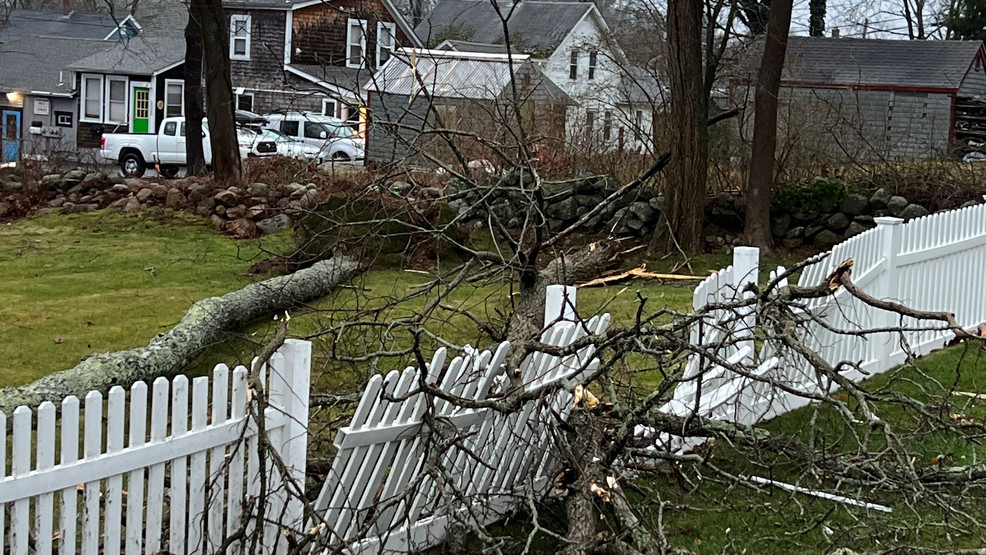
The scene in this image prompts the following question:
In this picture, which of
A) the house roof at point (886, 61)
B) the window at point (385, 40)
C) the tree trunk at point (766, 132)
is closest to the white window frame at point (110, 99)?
the window at point (385, 40)

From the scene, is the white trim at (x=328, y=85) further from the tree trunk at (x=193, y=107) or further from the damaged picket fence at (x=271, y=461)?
the damaged picket fence at (x=271, y=461)

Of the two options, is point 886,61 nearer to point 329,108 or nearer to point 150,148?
point 329,108

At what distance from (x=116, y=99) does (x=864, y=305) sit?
37.7m

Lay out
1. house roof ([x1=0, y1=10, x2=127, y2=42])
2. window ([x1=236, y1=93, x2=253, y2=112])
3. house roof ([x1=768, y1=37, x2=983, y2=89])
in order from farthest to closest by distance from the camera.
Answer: house roof ([x1=0, y1=10, x2=127, y2=42])
window ([x1=236, y1=93, x2=253, y2=112])
house roof ([x1=768, y1=37, x2=983, y2=89])

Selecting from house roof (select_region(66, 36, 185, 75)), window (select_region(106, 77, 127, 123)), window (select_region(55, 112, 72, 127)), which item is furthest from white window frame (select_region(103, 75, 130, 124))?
window (select_region(55, 112, 72, 127))

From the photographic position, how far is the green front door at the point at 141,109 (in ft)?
132

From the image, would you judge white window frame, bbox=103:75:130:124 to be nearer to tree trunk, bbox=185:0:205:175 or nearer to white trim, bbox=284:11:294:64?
white trim, bbox=284:11:294:64

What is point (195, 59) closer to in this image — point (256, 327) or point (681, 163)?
point (681, 163)

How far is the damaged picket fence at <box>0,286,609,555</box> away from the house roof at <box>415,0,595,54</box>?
38.4 metres

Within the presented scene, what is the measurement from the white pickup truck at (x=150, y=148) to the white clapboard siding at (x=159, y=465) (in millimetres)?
23182

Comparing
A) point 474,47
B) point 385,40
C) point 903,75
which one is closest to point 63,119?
point 385,40

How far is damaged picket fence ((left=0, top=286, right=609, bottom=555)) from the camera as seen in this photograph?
336cm

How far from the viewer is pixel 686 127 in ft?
41.5

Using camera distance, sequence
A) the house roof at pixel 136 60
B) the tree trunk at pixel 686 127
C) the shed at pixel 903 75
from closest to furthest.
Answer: the tree trunk at pixel 686 127 < the shed at pixel 903 75 < the house roof at pixel 136 60
